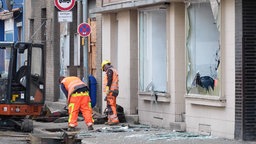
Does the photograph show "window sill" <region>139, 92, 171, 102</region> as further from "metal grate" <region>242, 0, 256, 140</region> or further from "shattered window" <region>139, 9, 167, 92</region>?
"metal grate" <region>242, 0, 256, 140</region>

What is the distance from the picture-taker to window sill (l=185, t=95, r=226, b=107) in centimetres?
1455

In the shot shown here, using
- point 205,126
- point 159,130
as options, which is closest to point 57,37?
point 159,130

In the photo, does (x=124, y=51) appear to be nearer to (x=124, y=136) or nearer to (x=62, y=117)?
(x=62, y=117)

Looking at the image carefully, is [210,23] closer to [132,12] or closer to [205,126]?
[205,126]

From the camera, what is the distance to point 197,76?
15836 millimetres

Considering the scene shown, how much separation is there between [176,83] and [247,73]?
9.69ft

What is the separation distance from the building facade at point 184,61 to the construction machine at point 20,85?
2.66 meters

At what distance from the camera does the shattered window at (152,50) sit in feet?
58.3

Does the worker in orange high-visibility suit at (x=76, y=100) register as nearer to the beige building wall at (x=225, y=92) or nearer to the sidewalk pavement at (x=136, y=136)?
the sidewalk pavement at (x=136, y=136)

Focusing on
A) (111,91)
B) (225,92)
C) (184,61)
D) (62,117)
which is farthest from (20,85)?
(225,92)

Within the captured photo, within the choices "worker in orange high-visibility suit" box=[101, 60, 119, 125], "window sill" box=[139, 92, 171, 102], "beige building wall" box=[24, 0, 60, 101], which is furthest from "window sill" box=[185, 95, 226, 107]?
"beige building wall" box=[24, 0, 60, 101]

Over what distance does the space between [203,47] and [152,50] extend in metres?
2.55

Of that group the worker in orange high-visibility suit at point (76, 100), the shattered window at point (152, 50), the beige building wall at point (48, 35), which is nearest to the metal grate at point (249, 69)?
the shattered window at point (152, 50)

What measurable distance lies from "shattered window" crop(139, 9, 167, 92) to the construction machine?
8.55ft
